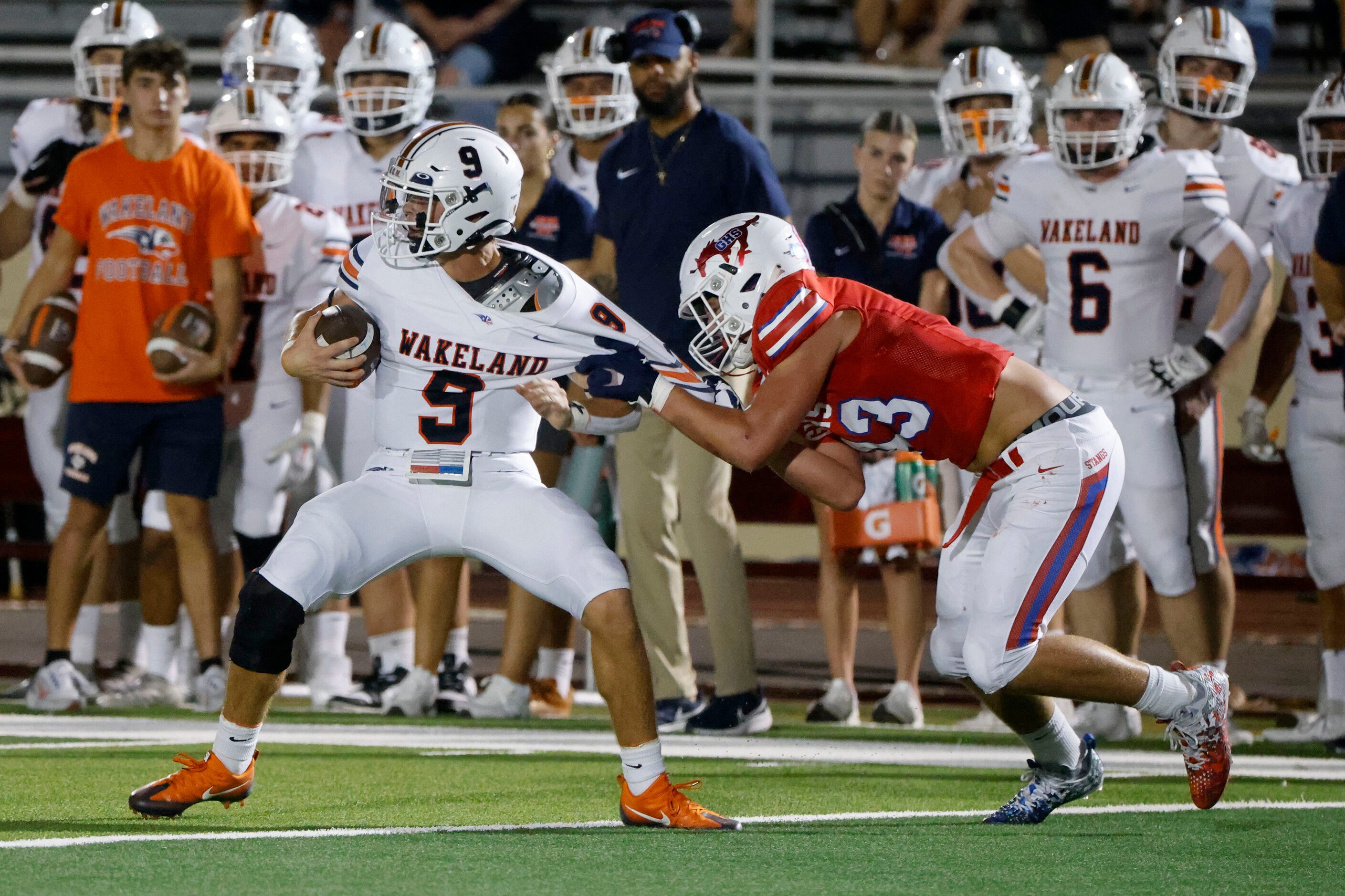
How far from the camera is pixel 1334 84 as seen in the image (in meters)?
7.20

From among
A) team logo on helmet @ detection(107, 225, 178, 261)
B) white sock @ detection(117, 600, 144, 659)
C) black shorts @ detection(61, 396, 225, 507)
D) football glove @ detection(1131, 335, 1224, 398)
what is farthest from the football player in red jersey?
white sock @ detection(117, 600, 144, 659)

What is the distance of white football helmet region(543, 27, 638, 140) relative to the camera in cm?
804

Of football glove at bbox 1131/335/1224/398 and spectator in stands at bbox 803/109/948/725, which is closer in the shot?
football glove at bbox 1131/335/1224/398

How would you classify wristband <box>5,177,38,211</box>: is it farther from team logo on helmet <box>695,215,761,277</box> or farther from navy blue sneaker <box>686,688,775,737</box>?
team logo on helmet <box>695,215,761,277</box>

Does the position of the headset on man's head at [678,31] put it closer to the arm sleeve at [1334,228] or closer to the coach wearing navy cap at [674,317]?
the coach wearing navy cap at [674,317]

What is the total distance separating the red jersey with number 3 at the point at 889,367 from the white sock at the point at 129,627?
394 cm

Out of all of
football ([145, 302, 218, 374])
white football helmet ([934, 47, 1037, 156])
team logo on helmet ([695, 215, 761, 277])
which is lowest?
football ([145, 302, 218, 374])

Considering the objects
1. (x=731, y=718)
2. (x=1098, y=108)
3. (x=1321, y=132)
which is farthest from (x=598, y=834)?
(x=1321, y=132)

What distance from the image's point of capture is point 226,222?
6.87 meters

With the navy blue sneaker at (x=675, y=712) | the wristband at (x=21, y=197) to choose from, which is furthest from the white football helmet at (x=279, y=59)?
the navy blue sneaker at (x=675, y=712)

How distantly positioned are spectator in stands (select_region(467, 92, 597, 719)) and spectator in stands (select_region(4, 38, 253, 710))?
1.02 metres

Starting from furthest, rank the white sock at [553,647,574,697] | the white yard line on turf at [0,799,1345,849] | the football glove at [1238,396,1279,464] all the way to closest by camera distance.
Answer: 1. the white sock at [553,647,574,697]
2. the football glove at [1238,396,1279,464]
3. the white yard line on turf at [0,799,1345,849]

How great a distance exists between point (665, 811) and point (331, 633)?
3.28 m

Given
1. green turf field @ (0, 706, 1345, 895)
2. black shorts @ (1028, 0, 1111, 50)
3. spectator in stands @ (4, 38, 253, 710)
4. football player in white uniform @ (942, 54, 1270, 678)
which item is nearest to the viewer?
green turf field @ (0, 706, 1345, 895)
